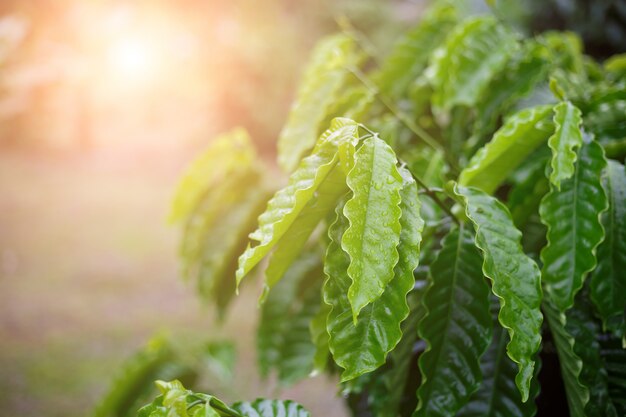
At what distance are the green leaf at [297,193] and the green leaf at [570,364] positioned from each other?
0.89 ft

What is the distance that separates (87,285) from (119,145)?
1.29 meters

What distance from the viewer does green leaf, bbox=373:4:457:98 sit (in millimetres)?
1038

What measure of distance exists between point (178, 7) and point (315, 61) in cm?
444

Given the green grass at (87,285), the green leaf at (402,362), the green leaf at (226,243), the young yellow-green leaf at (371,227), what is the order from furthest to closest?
1. the green grass at (87,285)
2. the green leaf at (226,243)
3. the green leaf at (402,362)
4. the young yellow-green leaf at (371,227)

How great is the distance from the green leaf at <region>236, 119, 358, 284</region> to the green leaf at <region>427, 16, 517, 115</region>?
0.36 meters

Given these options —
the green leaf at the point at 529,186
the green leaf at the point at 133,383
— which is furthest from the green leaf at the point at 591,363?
the green leaf at the point at 133,383

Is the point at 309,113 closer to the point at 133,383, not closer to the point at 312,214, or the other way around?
the point at 312,214

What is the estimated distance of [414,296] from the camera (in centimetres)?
71

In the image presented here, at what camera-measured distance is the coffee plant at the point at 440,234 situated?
1.65 ft

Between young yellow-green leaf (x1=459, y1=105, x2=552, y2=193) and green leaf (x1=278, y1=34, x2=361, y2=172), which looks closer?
young yellow-green leaf (x1=459, y1=105, x2=552, y2=193)

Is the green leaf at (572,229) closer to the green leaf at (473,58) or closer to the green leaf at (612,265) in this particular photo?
the green leaf at (612,265)

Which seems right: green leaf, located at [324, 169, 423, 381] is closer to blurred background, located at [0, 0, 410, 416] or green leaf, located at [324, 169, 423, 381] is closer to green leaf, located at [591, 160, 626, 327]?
green leaf, located at [591, 160, 626, 327]

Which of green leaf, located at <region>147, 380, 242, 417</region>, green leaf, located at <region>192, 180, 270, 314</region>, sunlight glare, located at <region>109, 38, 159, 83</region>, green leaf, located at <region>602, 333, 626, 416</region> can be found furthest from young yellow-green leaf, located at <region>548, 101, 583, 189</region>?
sunlight glare, located at <region>109, 38, 159, 83</region>

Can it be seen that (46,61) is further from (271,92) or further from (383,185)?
(383,185)
